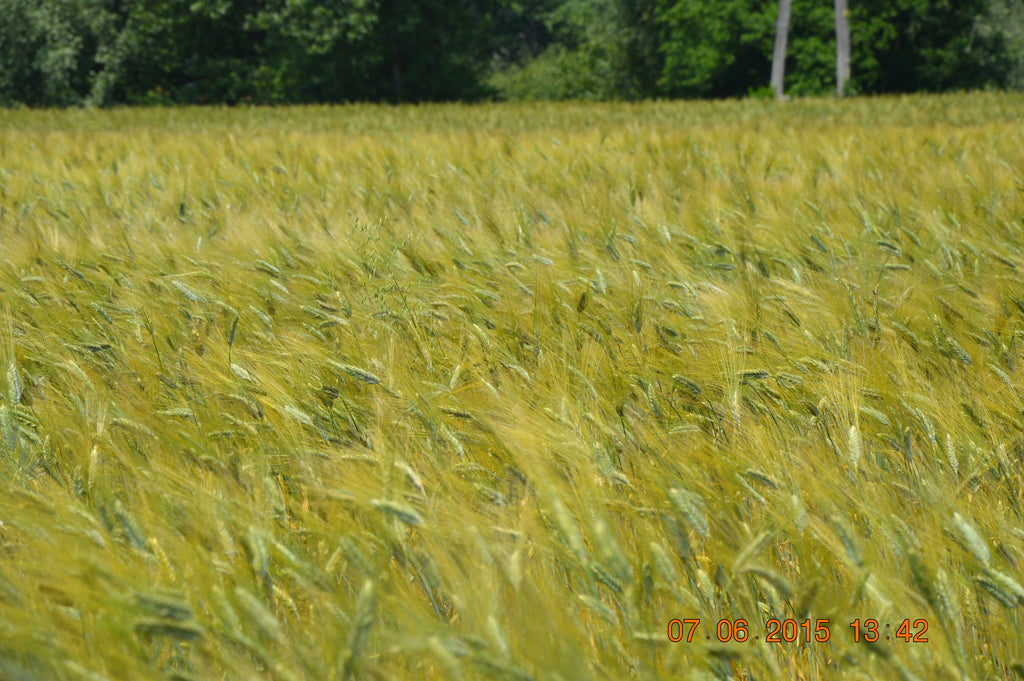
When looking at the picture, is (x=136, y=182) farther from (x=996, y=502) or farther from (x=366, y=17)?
(x=366, y=17)

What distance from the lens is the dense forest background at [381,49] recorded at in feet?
68.7

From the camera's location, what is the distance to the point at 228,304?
1.86 m

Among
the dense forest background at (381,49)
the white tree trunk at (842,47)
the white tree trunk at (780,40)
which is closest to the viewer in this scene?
the white tree trunk at (842,47)

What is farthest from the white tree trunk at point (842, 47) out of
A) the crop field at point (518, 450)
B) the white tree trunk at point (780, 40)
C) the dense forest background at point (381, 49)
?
the crop field at point (518, 450)

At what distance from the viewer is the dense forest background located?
21.0m

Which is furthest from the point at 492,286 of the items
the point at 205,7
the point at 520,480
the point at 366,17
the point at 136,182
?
the point at 205,7
